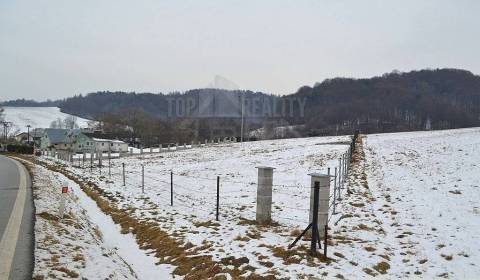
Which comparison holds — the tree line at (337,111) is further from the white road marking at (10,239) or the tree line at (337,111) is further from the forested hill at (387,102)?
the white road marking at (10,239)

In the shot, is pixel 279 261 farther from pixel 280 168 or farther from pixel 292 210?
pixel 280 168

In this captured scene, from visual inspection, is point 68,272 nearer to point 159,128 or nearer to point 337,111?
point 159,128

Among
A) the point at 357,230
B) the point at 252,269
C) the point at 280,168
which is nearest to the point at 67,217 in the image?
the point at 252,269

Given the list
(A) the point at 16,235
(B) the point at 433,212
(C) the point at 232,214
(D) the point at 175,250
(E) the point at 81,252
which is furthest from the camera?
(C) the point at 232,214

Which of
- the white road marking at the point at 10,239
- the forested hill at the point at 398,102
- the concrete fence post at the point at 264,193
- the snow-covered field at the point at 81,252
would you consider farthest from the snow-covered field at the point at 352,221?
the forested hill at the point at 398,102

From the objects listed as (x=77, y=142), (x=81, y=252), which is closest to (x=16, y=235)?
(x=81, y=252)

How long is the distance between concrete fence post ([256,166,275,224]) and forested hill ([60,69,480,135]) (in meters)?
94.8

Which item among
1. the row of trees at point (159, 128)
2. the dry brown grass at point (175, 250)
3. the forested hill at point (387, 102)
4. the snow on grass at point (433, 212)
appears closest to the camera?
the snow on grass at point (433, 212)

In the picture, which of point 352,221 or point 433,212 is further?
point 433,212

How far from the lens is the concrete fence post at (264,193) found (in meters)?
11.3

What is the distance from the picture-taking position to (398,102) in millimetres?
124188

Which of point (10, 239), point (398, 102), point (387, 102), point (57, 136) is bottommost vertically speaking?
point (57, 136)

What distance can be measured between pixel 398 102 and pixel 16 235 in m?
131

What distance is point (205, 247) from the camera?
9.54m
